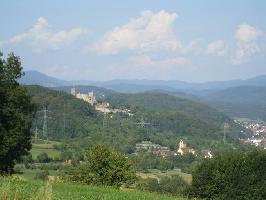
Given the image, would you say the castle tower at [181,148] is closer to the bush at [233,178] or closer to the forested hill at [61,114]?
the forested hill at [61,114]

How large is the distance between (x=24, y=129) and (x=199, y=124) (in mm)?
143990

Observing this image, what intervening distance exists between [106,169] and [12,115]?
10504 millimetres

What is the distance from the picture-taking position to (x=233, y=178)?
45344mm

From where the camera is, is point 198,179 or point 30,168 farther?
point 30,168

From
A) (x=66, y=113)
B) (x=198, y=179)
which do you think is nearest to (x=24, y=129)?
(x=198, y=179)

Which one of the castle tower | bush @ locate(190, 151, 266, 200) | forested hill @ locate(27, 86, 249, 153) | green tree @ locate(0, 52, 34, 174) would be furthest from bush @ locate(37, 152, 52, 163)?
green tree @ locate(0, 52, 34, 174)

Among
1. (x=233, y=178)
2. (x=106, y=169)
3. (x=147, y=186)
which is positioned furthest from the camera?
(x=147, y=186)

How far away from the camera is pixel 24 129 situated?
34.8 metres

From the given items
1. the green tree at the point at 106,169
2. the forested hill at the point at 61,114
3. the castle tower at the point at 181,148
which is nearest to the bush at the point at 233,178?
the green tree at the point at 106,169

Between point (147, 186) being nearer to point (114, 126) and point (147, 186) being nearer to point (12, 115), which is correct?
point (12, 115)

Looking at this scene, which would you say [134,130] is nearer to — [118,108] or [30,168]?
[118,108]

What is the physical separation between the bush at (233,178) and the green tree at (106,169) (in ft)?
26.5

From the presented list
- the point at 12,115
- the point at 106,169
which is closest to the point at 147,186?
the point at 106,169

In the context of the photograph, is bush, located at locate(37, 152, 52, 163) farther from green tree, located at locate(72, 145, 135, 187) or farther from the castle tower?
green tree, located at locate(72, 145, 135, 187)
